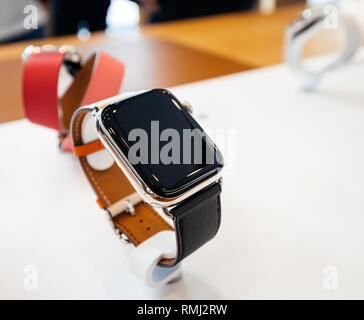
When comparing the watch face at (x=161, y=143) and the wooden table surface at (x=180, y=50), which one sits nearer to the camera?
the watch face at (x=161, y=143)

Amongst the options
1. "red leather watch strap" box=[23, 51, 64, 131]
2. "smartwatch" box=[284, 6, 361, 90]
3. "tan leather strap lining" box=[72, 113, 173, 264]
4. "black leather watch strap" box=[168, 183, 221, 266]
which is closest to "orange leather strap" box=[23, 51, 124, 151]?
"red leather watch strap" box=[23, 51, 64, 131]

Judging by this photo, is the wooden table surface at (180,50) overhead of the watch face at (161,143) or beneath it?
beneath

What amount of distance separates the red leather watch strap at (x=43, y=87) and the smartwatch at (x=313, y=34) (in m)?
0.46

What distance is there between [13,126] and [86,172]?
1.02 ft

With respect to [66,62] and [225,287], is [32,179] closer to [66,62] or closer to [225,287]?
[66,62]

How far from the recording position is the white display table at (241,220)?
36 cm

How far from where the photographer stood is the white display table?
0.36m

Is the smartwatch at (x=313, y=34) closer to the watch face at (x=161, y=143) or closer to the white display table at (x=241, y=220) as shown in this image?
the white display table at (x=241, y=220)

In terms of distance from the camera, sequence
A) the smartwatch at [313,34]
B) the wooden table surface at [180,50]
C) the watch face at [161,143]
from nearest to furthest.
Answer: the watch face at [161,143]
the smartwatch at [313,34]
the wooden table surface at [180,50]

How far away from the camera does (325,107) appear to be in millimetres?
731

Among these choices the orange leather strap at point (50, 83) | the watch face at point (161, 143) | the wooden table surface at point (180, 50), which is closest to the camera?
the watch face at point (161, 143)

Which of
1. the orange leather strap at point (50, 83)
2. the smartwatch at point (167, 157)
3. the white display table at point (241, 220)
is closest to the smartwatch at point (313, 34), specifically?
the white display table at point (241, 220)

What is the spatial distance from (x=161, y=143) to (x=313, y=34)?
0.57 m

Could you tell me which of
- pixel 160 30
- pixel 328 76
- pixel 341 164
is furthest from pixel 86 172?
pixel 160 30
